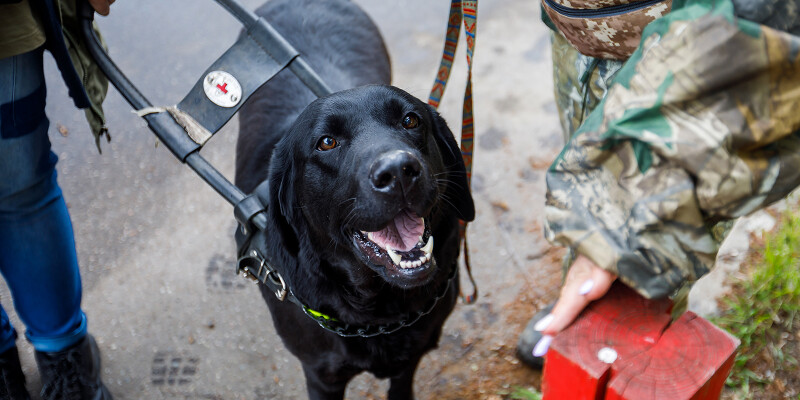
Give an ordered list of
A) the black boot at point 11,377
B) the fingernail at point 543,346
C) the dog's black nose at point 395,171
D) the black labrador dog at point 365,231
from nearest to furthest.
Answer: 1. the fingernail at point 543,346
2. the dog's black nose at point 395,171
3. the black labrador dog at point 365,231
4. the black boot at point 11,377

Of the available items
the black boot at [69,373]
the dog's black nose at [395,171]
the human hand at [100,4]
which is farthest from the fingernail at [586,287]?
the black boot at [69,373]

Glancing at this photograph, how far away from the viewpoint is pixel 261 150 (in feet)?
8.09

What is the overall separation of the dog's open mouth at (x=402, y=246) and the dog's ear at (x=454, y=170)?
23 centimetres

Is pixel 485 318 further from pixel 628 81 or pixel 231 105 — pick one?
pixel 628 81

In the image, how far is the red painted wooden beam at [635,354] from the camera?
1.05 m

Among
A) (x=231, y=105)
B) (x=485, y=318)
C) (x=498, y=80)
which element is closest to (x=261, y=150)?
(x=231, y=105)

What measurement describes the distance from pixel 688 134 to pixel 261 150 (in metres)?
1.73

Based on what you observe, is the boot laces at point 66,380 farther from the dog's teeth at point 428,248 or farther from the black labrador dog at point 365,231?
Answer: the dog's teeth at point 428,248

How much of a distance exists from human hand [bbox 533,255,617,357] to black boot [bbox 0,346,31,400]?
2027 millimetres

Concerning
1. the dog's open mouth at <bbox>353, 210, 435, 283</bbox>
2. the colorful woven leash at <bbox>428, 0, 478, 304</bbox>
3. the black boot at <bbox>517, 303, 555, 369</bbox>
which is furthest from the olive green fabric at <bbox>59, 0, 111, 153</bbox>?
the black boot at <bbox>517, 303, 555, 369</bbox>

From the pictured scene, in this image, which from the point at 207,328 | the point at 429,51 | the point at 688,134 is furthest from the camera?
the point at 429,51

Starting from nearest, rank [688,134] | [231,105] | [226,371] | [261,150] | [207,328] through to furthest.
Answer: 1. [688,134]
2. [231,105]
3. [261,150]
4. [226,371]
5. [207,328]

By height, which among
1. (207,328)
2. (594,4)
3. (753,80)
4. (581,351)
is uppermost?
(753,80)

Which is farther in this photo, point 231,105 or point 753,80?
point 231,105
